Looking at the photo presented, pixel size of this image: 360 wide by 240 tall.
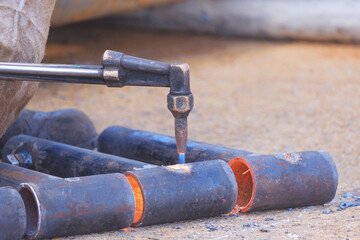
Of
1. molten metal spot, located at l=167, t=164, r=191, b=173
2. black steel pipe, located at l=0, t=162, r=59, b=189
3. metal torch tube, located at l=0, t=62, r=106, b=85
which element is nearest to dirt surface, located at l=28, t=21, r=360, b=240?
molten metal spot, located at l=167, t=164, r=191, b=173

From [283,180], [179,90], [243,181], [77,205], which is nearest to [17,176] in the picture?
[77,205]

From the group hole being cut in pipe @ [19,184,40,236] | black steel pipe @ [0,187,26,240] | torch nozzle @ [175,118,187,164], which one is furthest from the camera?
torch nozzle @ [175,118,187,164]

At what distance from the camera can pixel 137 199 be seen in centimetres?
227

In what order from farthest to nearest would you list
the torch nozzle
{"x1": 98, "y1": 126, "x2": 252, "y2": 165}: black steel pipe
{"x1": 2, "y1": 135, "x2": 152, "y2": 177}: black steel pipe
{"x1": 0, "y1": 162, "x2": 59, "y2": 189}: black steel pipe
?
{"x1": 98, "y1": 126, "x2": 252, "y2": 165}: black steel pipe < {"x1": 2, "y1": 135, "x2": 152, "y2": 177}: black steel pipe < {"x1": 0, "y1": 162, "x2": 59, "y2": 189}: black steel pipe < the torch nozzle

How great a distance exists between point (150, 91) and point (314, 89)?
149cm

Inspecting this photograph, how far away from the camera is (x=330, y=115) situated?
14.6 ft

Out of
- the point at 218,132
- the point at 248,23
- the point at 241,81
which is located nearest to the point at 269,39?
the point at 248,23

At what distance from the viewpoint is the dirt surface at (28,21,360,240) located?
231cm

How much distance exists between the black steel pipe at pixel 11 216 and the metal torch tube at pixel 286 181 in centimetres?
90

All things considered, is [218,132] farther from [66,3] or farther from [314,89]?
[66,3]

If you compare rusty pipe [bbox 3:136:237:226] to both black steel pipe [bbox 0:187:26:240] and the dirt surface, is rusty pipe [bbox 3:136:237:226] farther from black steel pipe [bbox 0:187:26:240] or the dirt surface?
black steel pipe [bbox 0:187:26:240]

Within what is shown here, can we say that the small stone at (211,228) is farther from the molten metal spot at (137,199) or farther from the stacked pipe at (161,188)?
the molten metal spot at (137,199)

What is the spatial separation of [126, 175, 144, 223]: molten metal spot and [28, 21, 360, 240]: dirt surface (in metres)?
0.06

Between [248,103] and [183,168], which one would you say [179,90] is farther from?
[248,103]
